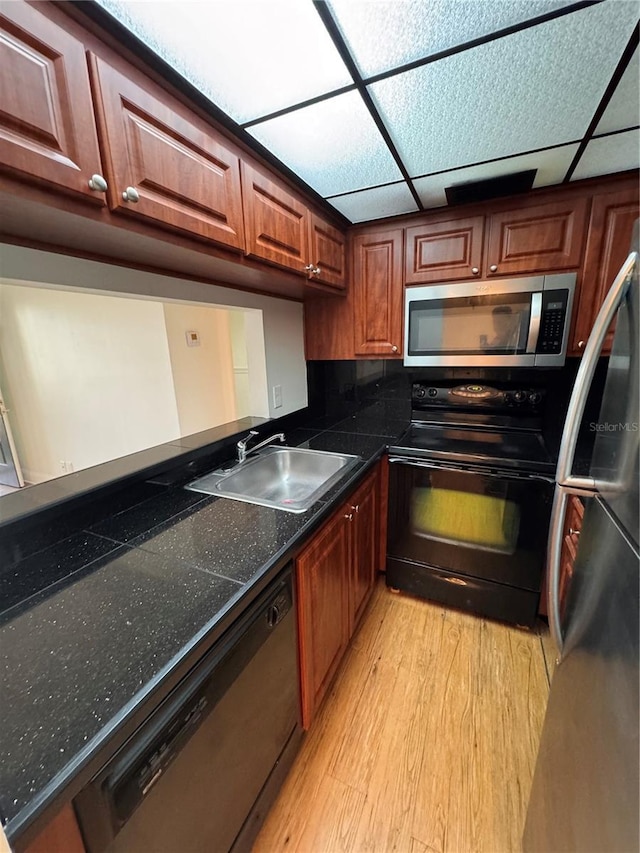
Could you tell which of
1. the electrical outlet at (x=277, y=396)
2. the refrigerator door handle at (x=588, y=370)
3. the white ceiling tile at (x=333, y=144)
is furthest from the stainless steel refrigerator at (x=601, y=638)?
the electrical outlet at (x=277, y=396)

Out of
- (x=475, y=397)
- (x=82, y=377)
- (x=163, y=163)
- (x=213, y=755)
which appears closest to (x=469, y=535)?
(x=475, y=397)

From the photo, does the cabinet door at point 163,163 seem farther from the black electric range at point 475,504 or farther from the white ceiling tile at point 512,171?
the black electric range at point 475,504

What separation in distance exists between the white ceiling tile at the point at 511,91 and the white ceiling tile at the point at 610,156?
0.16m

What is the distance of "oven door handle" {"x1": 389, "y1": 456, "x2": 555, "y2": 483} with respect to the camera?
1600 millimetres

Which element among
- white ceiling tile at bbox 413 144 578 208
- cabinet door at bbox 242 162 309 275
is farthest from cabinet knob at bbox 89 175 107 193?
white ceiling tile at bbox 413 144 578 208

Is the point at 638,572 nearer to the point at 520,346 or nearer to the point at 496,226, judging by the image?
the point at 520,346

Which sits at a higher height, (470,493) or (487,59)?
(487,59)

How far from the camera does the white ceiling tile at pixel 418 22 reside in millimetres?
756

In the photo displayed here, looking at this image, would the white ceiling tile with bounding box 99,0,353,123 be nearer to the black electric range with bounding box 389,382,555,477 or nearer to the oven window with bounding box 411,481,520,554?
the black electric range with bounding box 389,382,555,477

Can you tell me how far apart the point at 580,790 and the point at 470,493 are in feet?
3.83

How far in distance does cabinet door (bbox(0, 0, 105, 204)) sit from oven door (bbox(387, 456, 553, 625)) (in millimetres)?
1623

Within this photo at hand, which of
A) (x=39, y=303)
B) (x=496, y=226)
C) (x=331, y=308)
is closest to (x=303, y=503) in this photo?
(x=331, y=308)

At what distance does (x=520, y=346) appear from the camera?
1.77m

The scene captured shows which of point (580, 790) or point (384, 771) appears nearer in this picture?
point (580, 790)
